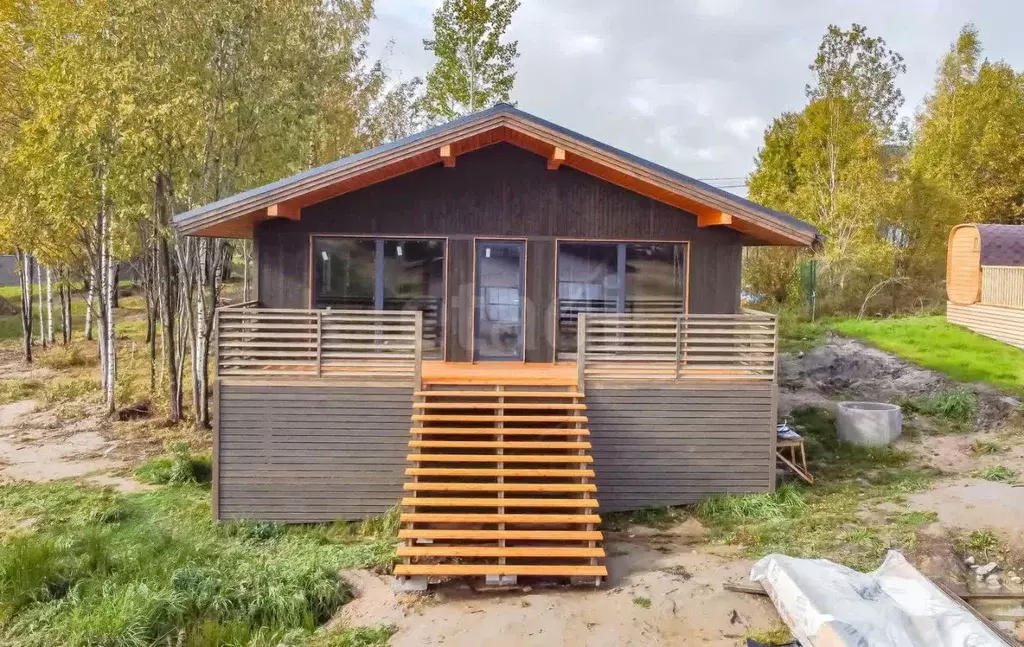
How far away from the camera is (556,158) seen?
9945 mm

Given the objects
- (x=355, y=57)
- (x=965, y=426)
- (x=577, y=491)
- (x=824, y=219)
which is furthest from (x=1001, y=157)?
(x=577, y=491)

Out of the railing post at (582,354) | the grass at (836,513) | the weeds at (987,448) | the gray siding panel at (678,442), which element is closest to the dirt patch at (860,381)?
the weeds at (987,448)

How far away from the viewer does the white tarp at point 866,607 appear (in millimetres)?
5551

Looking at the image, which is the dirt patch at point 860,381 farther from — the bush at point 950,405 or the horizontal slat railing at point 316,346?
the horizontal slat railing at point 316,346

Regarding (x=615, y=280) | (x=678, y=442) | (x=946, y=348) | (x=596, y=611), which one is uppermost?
(x=615, y=280)

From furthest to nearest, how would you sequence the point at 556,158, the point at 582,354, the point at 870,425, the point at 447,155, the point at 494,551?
the point at 870,425, the point at 556,158, the point at 447,155, the point at 582,354, the point at 494,551

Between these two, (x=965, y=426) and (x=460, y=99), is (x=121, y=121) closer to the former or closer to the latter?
(x=460, y=99)

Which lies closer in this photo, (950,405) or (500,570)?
(500,570)

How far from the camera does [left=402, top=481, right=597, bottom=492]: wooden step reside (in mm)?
7809

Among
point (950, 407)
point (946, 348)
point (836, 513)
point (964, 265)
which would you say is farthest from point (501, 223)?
point (964, 265)

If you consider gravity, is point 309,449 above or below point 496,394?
below

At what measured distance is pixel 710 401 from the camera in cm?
936

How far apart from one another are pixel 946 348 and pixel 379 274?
13.9 metres

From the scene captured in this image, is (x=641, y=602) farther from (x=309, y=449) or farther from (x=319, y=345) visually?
(x=319, y=345)
